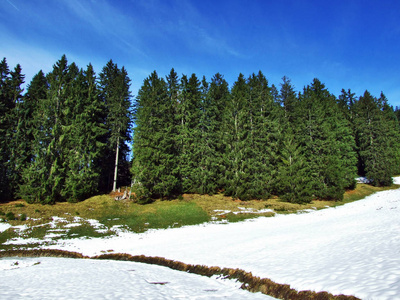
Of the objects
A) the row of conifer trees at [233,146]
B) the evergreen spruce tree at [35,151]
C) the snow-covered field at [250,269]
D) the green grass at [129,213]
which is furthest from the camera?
the row of conifer trees at [233,146]

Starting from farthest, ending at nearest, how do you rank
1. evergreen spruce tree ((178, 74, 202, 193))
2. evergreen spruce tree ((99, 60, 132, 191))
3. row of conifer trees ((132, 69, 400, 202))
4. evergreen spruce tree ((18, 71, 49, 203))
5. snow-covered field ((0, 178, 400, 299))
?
evergreen spruce tree ((99, 60, 132, 191)), evergreen spruce tree ((178, 74, 202, 193)), row of conifer trees ((132, 69, 400, 202)), evergreen spruce tree ((18, 71, 49, 203)), snow-covered field ((0, 178, 400, 299))

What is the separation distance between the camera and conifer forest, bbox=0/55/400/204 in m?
32.4

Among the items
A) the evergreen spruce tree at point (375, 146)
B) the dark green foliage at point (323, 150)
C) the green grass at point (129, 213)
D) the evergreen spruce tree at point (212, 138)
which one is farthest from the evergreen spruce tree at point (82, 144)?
the evergreen spruce tree at point (375, 146)

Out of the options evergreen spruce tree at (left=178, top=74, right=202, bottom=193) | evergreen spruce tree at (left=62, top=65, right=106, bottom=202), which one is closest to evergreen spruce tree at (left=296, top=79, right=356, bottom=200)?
evergreen spruce tree at (left=178, top=74, right=202, bottom=193)

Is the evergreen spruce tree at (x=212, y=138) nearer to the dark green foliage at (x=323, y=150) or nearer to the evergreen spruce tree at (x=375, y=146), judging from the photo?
the dark green foliage at (x=323, y=150)

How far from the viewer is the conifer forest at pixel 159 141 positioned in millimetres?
32406

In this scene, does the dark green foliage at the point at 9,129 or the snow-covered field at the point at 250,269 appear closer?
the snow-covered field at the point at 250,269

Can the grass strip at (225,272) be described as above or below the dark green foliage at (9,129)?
below

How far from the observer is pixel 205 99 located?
40.0 m

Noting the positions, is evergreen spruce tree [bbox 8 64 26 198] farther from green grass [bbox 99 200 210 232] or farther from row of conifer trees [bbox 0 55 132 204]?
green grass [bbox 99 200 210 232]

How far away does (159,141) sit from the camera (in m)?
34.1

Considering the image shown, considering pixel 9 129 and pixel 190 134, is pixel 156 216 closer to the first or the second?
pixel 190 134

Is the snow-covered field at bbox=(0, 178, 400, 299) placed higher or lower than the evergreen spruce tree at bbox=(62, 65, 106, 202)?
lower

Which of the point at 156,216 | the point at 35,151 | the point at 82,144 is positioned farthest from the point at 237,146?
the point at 35,151
